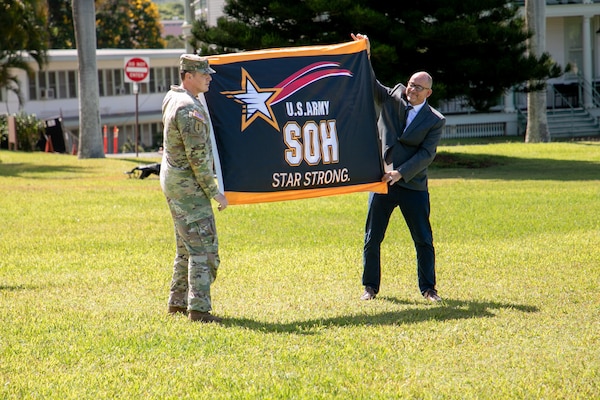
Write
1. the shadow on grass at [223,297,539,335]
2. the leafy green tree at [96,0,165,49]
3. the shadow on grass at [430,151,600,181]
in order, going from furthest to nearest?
the leafy green tree at [96,0,165,49] → the shadow on grass at [430,151,600,181] → the shadow on grass at [223,297,539,335]

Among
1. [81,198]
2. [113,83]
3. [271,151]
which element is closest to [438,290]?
[271,151]

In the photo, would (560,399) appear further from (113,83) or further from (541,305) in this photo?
(113,83)

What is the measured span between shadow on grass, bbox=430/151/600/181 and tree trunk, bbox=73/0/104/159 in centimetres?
1115

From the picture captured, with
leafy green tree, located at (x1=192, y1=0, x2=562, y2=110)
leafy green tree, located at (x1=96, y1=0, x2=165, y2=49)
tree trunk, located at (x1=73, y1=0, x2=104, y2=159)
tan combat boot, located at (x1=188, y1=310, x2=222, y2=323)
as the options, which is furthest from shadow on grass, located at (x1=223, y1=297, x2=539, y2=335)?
leafy green tree, located at (x1=96, y1=0, x2=165, y2=49)

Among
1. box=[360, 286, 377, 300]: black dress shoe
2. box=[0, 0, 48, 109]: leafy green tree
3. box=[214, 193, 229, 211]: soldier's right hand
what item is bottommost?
box=[360, 286, 377, 300]: black dress shoe

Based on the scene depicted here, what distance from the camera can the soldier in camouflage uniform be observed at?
7.38 m

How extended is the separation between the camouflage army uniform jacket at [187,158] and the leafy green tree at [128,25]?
180ft

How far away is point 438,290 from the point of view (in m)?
9.23

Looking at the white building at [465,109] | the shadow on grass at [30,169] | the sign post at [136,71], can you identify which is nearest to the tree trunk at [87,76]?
the sign post at [136,71]

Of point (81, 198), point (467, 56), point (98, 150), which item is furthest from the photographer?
point (98, 150)

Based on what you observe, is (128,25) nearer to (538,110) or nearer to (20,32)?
(20,32)

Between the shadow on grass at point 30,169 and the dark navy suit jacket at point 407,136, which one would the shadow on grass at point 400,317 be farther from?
the shadow on grass at point 30,169

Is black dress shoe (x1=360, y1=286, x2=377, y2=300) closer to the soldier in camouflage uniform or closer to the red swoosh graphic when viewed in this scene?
the soldier in camouflage uniform

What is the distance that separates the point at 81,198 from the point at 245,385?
12743 mm
